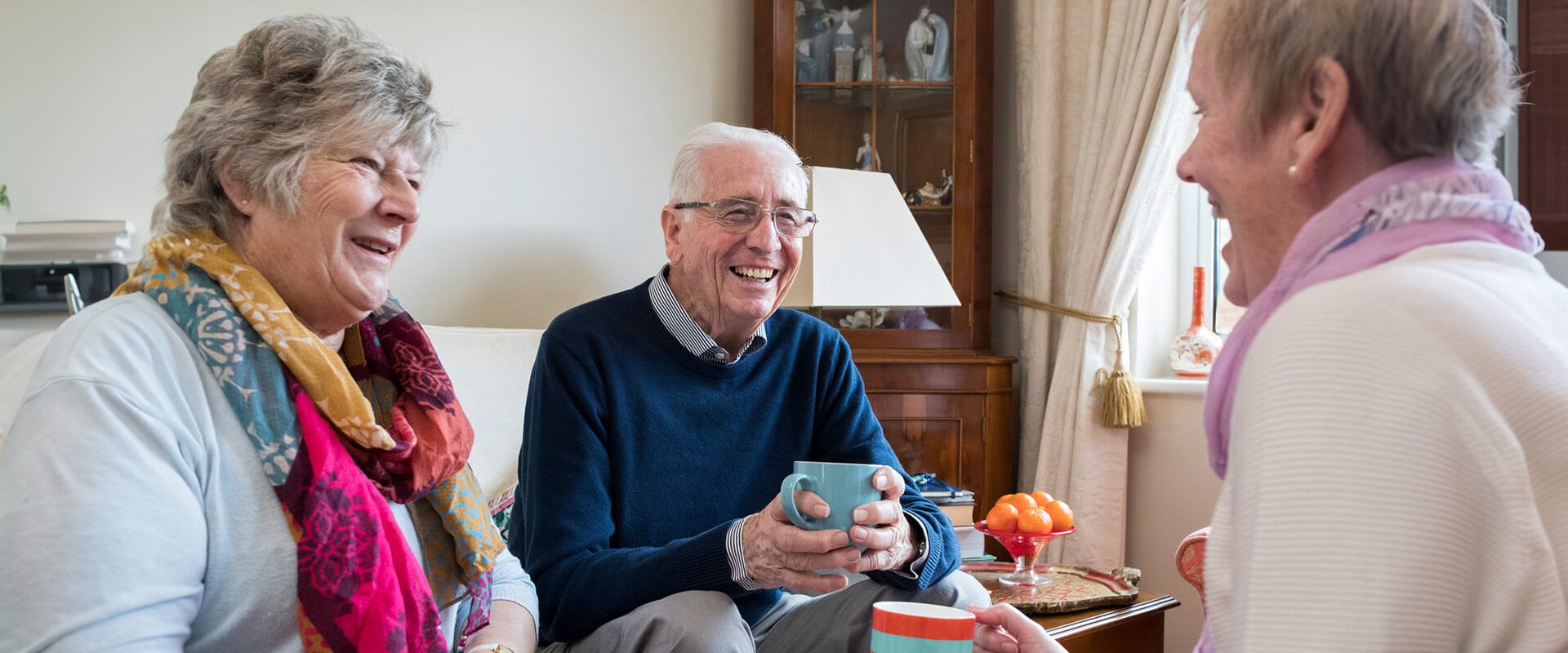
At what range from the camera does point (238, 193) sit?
1132 mm

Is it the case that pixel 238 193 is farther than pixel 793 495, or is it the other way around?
pixel 793 495

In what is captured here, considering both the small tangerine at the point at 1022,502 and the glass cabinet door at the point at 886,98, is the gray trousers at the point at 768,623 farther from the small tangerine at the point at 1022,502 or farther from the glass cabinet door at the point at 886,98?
the glass cabinet door at the point at 886,98

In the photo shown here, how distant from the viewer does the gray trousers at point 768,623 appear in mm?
1346

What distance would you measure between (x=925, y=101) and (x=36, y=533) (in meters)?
2.65

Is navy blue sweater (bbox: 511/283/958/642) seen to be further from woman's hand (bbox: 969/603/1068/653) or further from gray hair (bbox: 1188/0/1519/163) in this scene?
gray hair (bbox: 1188/0/1519/163)

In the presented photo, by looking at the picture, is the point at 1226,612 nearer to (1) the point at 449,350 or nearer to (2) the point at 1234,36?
(2) the point at 1234,36

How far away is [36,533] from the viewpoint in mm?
884

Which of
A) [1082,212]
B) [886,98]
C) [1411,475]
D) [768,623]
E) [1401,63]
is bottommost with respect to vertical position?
[768,623]

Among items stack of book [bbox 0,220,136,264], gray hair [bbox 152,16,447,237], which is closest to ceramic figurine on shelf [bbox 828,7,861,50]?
stack of book [bbox 0,220,136,264]

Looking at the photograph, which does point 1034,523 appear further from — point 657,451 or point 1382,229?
point 1382,229

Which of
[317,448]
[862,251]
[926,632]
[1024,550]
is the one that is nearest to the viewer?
[926,632]

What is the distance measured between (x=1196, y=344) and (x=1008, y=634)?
223cm

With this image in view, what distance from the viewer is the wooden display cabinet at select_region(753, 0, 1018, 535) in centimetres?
320

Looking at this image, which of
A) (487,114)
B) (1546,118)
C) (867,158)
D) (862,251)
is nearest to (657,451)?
(862,251)
